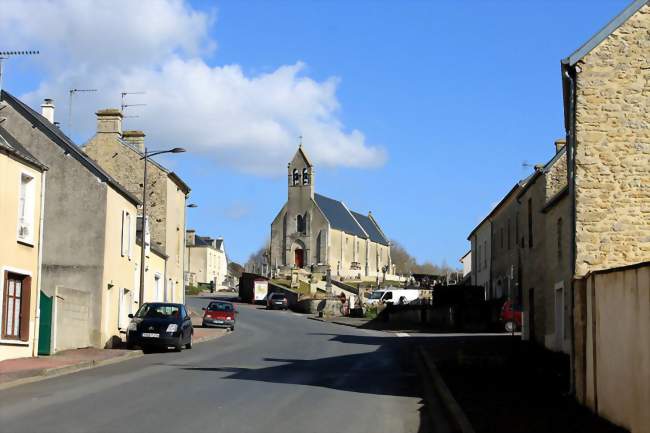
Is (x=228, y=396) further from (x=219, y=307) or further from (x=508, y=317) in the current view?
(x=219, y=307)

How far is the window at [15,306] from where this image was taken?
21297mm

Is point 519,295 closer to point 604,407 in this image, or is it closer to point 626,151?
point 626,151

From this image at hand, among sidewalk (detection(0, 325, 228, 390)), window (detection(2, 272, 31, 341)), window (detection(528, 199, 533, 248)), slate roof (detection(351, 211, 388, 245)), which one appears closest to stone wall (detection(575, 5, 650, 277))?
sidewalk (detection(0, 325, 228, 390))

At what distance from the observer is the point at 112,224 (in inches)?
1175

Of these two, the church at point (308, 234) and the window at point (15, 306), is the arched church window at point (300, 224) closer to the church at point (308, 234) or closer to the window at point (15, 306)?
the church at point (308, 234)

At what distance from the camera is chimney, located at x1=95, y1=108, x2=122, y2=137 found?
45344 mm

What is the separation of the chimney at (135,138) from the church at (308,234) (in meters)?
54.9

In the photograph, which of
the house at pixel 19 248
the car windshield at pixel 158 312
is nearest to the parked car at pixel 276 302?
the car windshield at pixel 158 312

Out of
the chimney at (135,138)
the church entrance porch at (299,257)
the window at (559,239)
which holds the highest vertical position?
the chimney at (135,138)

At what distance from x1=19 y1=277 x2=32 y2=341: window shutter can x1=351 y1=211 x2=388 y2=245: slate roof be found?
106m

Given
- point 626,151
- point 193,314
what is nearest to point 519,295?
point 626,151

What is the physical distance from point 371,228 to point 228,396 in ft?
398

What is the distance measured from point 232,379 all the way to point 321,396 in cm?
353

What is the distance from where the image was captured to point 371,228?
135 m
